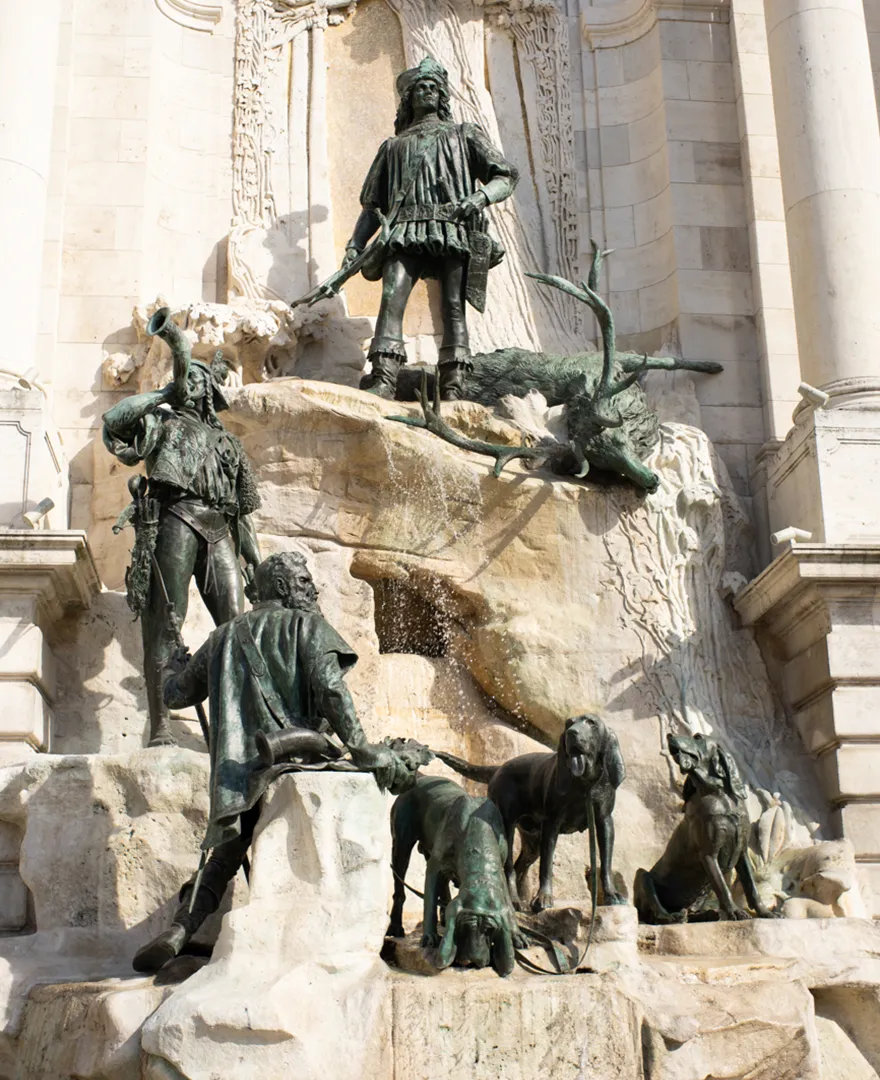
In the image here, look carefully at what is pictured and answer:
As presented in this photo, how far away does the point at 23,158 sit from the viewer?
1206 centimetres

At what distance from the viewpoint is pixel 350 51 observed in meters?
15.1

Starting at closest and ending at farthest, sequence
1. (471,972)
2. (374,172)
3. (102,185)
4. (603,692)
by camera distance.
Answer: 1. (471,972)
2. (603,692)
3. (374,172)
4. (102,185)

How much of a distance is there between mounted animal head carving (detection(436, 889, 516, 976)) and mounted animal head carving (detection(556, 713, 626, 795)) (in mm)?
989

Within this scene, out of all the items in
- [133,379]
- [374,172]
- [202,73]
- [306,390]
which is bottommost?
[306,390]

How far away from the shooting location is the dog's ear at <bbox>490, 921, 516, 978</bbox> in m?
6.59

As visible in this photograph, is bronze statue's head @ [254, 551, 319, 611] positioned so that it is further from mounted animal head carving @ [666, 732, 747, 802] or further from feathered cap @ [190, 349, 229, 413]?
feathered cap @ [190, 349, 229, 413]

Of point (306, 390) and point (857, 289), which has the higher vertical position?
point (857, 289)

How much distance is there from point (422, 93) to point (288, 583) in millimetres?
6741

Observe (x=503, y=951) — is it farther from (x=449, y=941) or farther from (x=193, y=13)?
(x=193, y=13)

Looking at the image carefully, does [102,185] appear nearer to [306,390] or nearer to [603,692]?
[306,390]

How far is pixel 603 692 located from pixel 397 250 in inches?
162

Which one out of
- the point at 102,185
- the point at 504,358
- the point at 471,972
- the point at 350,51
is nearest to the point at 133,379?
the point at 102,185

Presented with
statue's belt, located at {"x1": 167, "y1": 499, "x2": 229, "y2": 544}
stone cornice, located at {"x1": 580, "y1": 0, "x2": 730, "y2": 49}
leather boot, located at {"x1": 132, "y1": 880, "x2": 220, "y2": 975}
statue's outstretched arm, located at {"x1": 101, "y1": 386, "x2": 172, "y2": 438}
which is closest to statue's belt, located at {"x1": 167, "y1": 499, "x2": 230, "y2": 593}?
statue's belt, located at {"x1": 167, "y1": 499, "x2": 229, "y2": 544}

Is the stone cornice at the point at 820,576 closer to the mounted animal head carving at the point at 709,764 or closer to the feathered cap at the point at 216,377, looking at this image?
the mounted animal head carving at the point at 709,764
